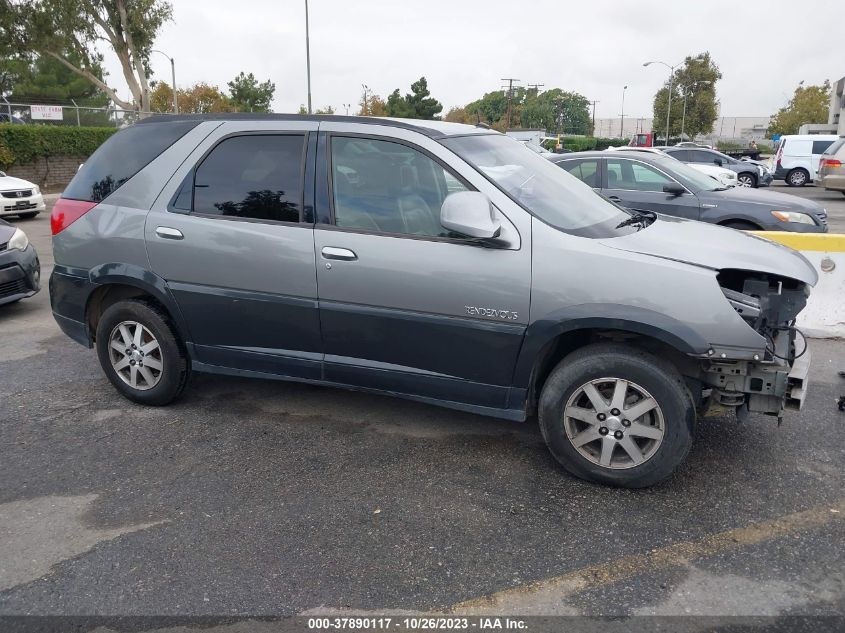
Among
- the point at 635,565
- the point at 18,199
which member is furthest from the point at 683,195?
the point at 18,199

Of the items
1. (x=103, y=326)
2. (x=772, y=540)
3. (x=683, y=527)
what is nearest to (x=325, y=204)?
(x=103, y=326)

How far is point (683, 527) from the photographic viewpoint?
10.8 feet

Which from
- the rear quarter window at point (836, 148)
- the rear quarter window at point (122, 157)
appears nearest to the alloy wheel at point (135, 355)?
the rear quarter window at point (122, 157)

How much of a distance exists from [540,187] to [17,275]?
561 cm

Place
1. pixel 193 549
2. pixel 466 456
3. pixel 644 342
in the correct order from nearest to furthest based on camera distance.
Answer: pixel 193 549
pixel 644 342
pixel 466 456

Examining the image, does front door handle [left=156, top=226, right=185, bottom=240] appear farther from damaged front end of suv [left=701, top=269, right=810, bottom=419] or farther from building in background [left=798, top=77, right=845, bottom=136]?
building in background [left=798, top=77, right=845, bottom=136]

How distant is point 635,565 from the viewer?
118 inches

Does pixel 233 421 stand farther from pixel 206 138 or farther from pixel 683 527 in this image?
pixel 683 527

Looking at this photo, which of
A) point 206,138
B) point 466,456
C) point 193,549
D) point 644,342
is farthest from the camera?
point 206,138

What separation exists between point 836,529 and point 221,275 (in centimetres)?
350

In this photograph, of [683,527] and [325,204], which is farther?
[325,204]

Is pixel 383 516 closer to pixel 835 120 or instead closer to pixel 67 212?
pixel 67 212

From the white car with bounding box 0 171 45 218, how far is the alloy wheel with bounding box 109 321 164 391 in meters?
12.9

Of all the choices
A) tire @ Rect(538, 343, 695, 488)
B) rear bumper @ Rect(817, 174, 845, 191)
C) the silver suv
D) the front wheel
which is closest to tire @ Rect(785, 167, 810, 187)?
the front wheel
